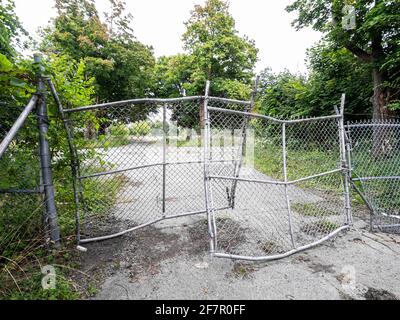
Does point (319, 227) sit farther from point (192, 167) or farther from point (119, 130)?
point (119, 130)

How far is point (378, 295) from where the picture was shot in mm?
1856

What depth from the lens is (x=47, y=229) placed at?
7.38 ft

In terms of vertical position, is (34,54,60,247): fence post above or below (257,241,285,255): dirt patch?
above

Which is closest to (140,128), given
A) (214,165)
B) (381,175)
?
(214,165)

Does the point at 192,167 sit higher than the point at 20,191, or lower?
higher

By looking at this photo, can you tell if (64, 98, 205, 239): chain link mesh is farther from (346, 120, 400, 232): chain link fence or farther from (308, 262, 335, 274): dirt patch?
(346, 120, 400, 232): chain link fence

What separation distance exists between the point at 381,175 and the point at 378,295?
3.41 m

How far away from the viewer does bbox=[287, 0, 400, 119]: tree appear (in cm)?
539

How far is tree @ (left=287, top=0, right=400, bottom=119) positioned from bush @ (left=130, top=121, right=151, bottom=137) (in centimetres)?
627

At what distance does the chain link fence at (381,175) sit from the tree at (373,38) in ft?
6.14

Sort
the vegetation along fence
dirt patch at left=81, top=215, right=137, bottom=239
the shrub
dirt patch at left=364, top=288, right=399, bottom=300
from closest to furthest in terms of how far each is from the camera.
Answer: dirt patch at left=364, top=288, right=399, bottom=300 → the vegetation along fence → the shrub → dirt patch at left=81, top=215, right=137, bottom=239

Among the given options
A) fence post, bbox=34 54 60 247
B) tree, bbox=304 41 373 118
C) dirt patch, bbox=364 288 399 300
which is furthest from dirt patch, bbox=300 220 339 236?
tree, bbox=304 41 373 118
